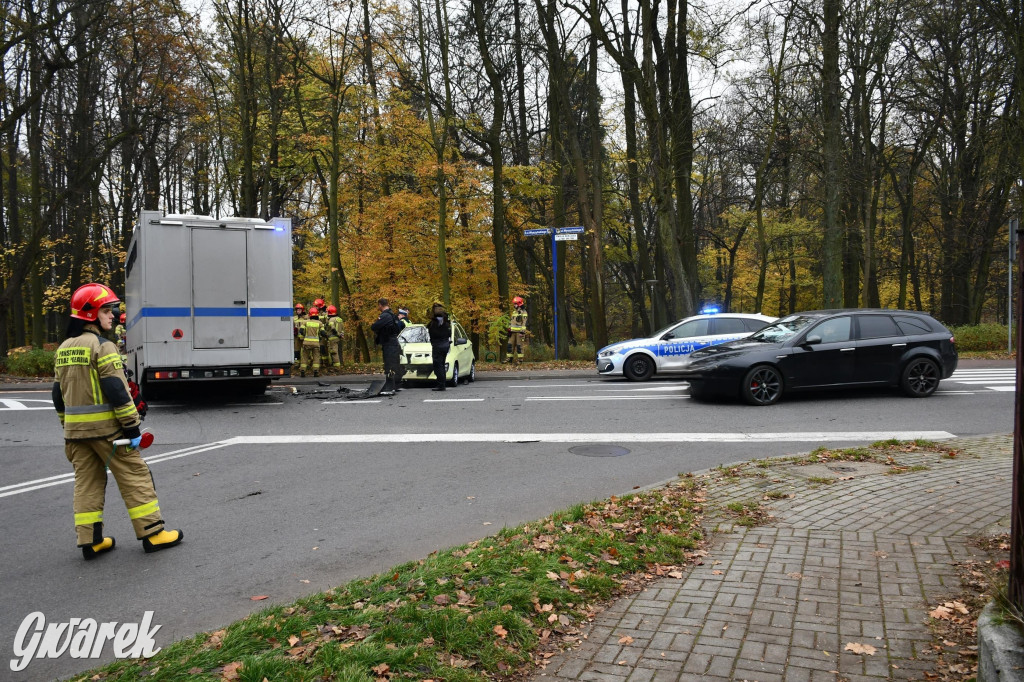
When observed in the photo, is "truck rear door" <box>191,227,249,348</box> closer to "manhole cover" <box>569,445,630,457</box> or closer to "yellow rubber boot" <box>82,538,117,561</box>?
"manhole cover" <box>569,445,630,457</box>

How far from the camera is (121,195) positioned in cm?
3253

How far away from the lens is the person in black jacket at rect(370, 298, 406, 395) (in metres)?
15.6

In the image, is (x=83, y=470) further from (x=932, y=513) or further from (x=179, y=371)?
(x=179, y=371)

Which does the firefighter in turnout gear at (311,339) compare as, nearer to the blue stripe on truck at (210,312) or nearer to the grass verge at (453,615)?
the blue stripe on truck at (210,312)

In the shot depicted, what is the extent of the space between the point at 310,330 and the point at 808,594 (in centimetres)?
1658

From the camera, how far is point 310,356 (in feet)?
64.4

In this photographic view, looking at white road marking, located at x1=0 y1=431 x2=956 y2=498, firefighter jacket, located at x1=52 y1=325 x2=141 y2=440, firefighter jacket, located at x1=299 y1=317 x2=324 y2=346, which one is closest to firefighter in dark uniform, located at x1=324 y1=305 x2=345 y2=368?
firefighter jacket, located at x1=299 y1=317 x2=324 y2=346

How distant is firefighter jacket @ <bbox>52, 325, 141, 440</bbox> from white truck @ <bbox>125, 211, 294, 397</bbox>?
8.43 metres

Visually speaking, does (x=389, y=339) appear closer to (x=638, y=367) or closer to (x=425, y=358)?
(x=425, y=358)

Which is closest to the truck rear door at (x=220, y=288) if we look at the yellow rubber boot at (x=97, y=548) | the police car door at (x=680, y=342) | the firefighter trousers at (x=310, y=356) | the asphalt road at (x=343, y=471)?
the asphalt road at (x=343, y=471)

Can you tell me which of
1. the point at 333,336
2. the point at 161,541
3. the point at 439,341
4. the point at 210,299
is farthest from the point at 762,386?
the point at 333,336

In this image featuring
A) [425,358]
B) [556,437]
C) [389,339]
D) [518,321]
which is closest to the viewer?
[556,437]

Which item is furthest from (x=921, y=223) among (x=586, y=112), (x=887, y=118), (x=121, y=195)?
(x=121, y=195)

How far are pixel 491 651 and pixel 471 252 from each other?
22.9m
